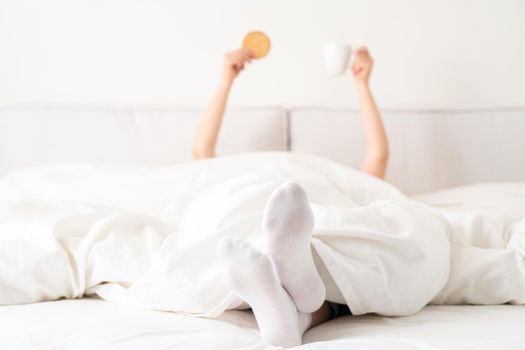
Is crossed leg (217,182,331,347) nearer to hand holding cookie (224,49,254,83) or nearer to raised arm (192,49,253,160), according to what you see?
raised arm (192,49,253,160)

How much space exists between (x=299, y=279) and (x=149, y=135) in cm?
120

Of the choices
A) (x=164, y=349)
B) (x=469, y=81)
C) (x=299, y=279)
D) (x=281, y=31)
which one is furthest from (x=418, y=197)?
(x=164, y=349)

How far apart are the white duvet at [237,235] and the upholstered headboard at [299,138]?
0.59 m

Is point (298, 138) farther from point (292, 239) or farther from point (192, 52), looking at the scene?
point (292, 239)

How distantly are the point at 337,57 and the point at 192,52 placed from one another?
601 mm

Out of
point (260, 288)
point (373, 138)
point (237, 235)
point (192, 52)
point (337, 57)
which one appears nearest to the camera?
point (260, 288)

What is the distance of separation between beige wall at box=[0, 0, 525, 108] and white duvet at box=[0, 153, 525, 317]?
961 mm

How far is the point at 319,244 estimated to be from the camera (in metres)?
1.05

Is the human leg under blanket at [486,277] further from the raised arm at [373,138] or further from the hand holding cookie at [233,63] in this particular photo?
the hand holding cookie at [233,63]

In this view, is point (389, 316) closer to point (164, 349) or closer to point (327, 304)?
point (327, 304)

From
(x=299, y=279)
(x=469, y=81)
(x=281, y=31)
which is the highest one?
(x=281, y=31)

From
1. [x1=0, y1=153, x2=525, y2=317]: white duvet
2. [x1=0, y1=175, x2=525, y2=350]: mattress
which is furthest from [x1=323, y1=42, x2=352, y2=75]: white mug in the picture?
[x1=0, y1=175, x2=525, y2=350]: mattress

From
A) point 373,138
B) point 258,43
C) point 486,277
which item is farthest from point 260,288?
point 258,43

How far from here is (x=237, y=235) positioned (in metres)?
1.17
